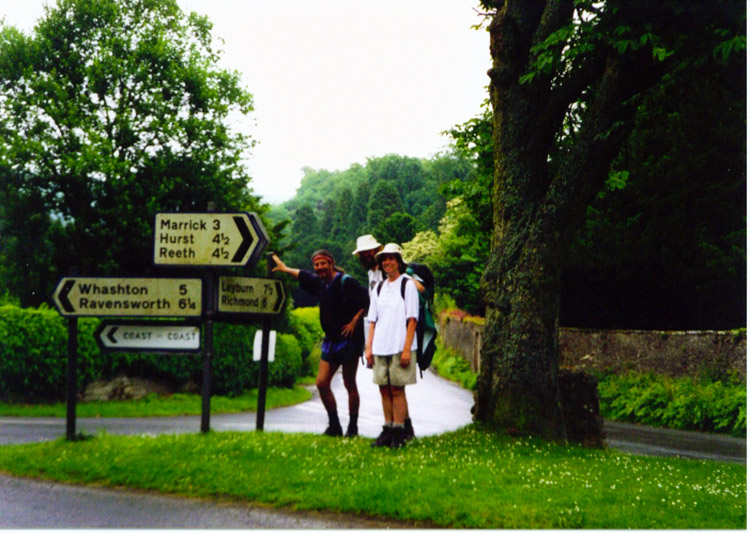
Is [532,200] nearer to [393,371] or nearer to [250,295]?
[393,371]

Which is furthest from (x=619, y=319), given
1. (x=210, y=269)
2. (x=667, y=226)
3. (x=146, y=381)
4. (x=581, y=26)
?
(x=210, y=269)

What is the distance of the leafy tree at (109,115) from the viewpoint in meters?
9.86

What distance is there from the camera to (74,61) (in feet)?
32.6

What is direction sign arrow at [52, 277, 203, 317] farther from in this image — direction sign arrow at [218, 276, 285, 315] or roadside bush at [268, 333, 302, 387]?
roadside bush at [268, 333, 302, 387]

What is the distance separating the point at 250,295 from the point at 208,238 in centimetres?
78

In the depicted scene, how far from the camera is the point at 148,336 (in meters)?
8.71

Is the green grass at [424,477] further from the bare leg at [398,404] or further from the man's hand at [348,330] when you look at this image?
the man's hand at [348,330]

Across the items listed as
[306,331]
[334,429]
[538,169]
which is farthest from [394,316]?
[306,331]

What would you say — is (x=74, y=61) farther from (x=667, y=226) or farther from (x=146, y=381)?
(x=667, y=226)

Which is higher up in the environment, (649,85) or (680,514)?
(649,85)

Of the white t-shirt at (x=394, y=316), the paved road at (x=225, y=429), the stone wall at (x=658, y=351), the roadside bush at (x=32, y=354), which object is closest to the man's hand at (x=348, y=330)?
the white t-shirt at (x=394, y=316)

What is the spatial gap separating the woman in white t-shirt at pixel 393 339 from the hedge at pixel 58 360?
34.5 feet

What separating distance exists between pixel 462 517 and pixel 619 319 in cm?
1717

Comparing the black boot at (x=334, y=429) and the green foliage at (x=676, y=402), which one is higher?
the black boot at (x=334, y=429)
